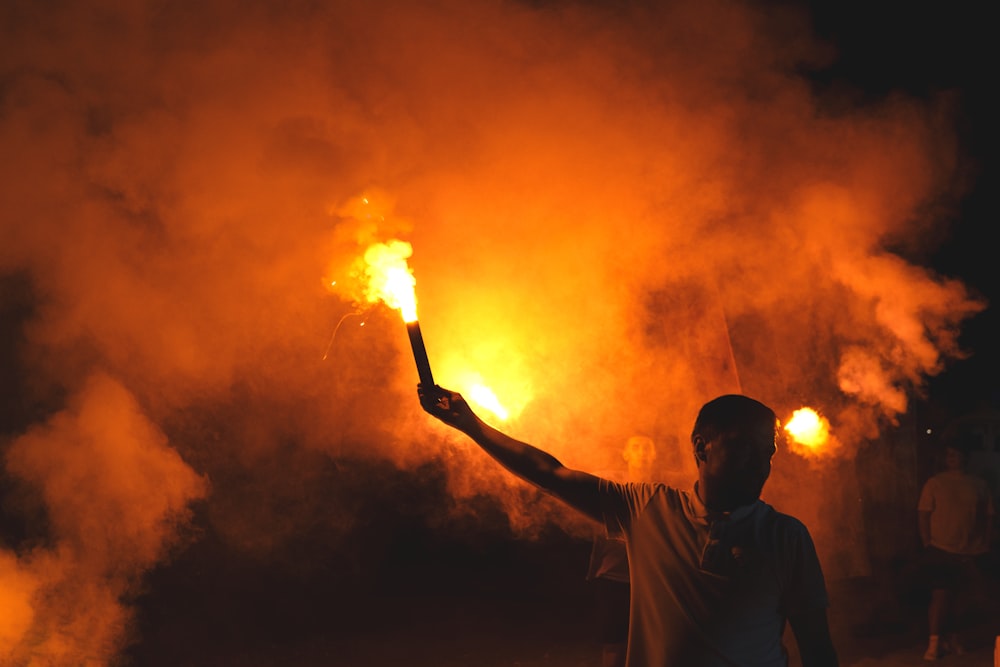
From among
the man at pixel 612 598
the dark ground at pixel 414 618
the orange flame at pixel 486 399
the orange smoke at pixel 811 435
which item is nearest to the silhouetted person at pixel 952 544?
the dark ground at pixel 414 618

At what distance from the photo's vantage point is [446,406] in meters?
2.00

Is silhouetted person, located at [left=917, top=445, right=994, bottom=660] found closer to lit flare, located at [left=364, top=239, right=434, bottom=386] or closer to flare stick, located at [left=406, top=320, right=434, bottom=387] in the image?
lit flare, located at [left=364, top=239, right=434, bottom=386]

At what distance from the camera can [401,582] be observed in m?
7.97

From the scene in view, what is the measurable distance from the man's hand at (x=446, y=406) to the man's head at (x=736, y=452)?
0.61 meters

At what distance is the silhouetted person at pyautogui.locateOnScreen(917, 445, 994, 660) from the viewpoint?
5.58 metres

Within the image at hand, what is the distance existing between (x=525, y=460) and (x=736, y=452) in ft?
1.72

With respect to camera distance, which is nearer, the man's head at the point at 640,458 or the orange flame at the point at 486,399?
the orange flame at the point at 486,399

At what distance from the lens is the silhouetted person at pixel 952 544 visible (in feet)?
18.3

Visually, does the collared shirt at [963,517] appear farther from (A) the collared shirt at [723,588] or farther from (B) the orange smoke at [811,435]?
(A) the collared shirt at [723,588]

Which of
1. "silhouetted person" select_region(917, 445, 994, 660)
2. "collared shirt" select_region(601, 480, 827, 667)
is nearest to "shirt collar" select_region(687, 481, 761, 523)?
"collared shirt" select_region(601, 480, 827, 667)

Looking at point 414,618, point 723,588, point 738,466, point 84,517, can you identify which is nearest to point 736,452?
point 738,466

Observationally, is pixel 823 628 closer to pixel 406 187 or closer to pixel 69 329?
pixel 406 187

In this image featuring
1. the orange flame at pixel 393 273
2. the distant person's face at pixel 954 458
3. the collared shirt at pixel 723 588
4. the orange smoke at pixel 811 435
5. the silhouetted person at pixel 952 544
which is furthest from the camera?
the orange smoke at pixel 811 435

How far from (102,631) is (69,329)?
175 cm
